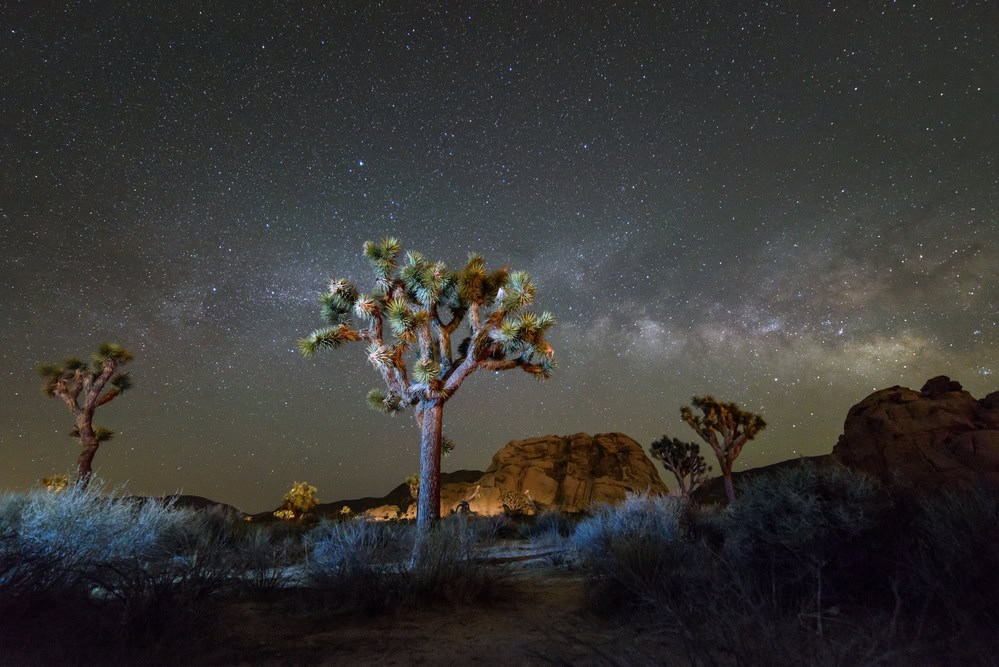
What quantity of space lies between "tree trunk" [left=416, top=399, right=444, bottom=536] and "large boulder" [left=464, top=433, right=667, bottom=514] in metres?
25.8

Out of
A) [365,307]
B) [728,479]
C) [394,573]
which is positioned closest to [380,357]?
[365,307]

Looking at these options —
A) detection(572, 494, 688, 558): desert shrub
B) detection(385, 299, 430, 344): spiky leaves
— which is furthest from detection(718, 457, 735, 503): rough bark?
detection(385, 299, 430, 344): spiky leaves

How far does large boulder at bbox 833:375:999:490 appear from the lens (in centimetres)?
1507

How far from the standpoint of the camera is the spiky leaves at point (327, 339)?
14.9 metres

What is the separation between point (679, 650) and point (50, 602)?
5.02m

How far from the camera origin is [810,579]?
5.31 meters

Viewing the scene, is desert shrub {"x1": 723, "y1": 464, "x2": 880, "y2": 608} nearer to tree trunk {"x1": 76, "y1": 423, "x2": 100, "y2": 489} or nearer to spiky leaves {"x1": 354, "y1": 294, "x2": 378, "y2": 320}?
spiky leaves {"x1": 354, "y1": 294, "x2": 378, "y2": 320}

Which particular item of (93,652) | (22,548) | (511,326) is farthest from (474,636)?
(511,326)

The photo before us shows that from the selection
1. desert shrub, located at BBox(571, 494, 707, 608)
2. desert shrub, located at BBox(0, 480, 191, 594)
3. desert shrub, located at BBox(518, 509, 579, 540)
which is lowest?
desert shrub, located at BBox(518, 509, 579, 540)

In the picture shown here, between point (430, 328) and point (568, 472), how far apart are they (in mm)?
32899

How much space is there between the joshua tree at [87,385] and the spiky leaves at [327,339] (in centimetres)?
1198

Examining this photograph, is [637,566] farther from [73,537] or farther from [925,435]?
[925,435]

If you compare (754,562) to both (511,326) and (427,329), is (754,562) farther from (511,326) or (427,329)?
(427,329)

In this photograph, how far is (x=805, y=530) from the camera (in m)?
5.85
